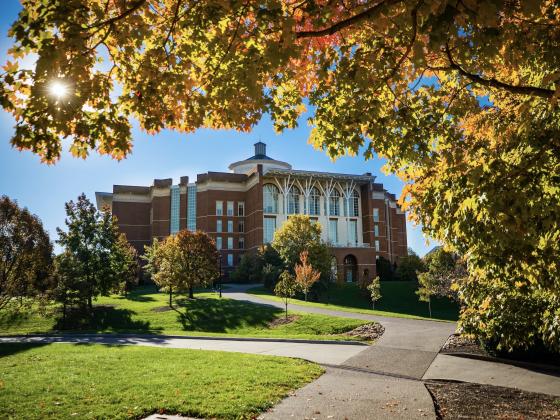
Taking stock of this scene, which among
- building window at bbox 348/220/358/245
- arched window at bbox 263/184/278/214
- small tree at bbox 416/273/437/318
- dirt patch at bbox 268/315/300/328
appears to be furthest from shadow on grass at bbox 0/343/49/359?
building window at bbox 348/220/358/245

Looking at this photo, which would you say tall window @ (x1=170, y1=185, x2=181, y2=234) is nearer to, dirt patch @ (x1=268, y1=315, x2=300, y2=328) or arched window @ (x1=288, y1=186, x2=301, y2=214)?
arched window @ (x1=288, y1=186, x2=301, y2=214)

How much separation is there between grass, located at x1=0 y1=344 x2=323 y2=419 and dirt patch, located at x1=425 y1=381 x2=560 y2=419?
272 cm

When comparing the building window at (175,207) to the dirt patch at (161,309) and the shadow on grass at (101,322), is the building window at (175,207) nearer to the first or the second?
the dirt patch at (161,309)

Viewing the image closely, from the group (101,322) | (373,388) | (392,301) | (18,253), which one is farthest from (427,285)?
(18,253)

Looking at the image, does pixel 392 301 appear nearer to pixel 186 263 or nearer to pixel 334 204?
pixel 186 263

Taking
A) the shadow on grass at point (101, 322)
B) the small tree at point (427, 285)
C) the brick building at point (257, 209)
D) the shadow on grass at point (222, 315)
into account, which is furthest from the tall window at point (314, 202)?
the shadow on grass at point (101, 322)

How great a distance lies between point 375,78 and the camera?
5.97 m

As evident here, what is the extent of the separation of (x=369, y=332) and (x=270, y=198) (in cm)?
4610

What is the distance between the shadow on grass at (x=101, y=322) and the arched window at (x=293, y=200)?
38.1 meters

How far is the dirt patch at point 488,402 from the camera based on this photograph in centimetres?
697

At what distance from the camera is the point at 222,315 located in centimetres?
2644

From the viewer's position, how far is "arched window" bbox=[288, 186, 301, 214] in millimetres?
64500

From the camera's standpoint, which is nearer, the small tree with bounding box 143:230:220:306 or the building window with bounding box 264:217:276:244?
the small tree with bounding box 143:230:220:306

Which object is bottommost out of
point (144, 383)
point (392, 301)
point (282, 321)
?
point (392, 301)
